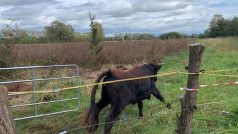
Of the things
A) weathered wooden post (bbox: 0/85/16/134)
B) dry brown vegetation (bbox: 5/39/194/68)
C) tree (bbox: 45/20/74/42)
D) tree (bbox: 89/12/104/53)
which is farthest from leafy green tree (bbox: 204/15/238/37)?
weathered wooden post (bbox: 0/85/16/134)

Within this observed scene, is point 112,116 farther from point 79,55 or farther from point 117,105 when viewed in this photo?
point 79,55

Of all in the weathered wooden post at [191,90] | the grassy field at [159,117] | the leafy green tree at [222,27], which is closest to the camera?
the weathered wooden post at [191,90]

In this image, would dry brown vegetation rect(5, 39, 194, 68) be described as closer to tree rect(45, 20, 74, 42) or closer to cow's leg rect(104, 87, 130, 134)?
tree rect(45, 20, 74, 42)

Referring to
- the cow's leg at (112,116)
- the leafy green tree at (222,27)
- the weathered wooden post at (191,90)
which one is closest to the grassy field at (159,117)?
the cow's leg at (112,116)

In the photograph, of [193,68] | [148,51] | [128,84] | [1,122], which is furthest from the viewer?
[148,51]

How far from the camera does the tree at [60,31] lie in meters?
26.9

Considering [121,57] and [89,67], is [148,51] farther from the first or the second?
[89,67]

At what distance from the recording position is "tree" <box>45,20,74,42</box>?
26922mm

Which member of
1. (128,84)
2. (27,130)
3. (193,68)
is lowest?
(27,130)

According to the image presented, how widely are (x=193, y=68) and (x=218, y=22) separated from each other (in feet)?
174

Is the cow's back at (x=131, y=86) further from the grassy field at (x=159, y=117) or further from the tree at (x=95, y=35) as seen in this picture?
the tree at (x=95, y=35)

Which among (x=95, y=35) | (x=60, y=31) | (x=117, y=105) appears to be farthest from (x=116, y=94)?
(x=60, y=31)

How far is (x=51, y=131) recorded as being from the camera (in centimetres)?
764

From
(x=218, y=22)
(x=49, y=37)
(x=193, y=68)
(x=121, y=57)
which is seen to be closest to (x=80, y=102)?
(x=193, y=68)
